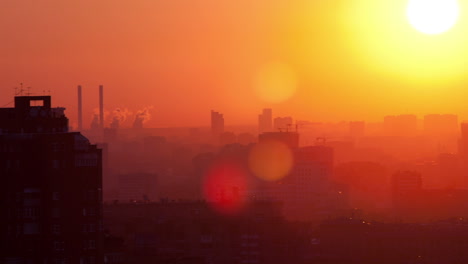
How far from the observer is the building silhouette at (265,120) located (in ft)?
549

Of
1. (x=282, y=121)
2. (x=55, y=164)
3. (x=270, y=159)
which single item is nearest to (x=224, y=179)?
(x=270, y=159)

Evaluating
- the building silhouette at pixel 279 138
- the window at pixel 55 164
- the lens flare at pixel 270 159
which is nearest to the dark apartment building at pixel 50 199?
the window at pixel 55 164

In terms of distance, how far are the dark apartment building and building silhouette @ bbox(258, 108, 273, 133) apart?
148971 millimetres

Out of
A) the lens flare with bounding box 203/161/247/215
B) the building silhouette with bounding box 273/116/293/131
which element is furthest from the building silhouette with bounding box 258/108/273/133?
the lens flare with bounding box 203/161/247/215

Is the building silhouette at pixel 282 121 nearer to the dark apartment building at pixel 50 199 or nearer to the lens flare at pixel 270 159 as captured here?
the lens flare at pixel 270 159

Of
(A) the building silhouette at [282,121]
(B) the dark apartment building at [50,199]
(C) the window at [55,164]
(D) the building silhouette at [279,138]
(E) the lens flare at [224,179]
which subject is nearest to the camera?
(B) the dark apartment building at [50,199]

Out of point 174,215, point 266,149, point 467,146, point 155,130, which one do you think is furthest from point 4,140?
point 155,130

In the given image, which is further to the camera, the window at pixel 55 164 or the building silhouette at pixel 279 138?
the building silhouette at pixel 279 138

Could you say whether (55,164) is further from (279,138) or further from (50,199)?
(279,138)

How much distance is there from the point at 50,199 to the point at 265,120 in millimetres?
150488

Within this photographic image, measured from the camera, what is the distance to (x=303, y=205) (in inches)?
3755

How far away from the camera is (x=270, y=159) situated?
124188mm

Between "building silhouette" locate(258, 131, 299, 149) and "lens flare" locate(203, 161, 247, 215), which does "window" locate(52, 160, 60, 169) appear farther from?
"building silhouette" locate(258, 131, 299, 149)

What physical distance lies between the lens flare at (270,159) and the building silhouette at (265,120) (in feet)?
129
